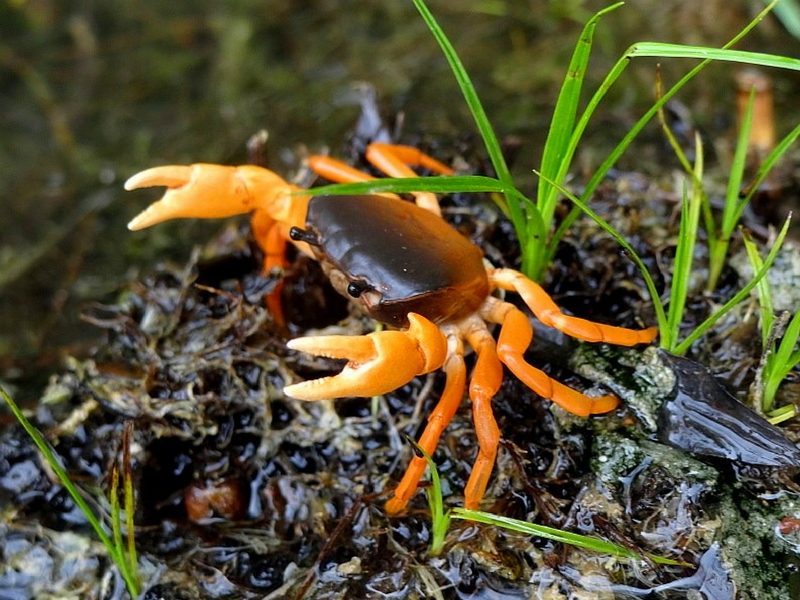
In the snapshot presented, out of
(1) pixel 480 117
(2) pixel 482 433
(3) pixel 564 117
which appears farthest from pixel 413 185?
(2) pixel 482 433

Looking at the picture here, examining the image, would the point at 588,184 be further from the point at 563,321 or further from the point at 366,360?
the point at 366,360

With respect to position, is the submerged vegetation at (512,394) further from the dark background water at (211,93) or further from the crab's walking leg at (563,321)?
the dark background water at (211,93)

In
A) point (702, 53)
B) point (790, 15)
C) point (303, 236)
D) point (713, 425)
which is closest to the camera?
point (702, 53)

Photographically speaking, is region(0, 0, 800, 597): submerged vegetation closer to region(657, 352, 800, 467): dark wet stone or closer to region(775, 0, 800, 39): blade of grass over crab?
region(657, 352, 800, 467): dark wet stone

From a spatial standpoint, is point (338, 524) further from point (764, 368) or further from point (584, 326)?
point (764, 368)

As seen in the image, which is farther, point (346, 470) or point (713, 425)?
point (346, 470)

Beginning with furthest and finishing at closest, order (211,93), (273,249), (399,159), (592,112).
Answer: (211,93) < (399,159) < (273,249) < (592,112)

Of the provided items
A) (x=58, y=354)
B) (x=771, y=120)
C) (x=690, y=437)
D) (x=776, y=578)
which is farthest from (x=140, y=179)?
(x=771, y=120)

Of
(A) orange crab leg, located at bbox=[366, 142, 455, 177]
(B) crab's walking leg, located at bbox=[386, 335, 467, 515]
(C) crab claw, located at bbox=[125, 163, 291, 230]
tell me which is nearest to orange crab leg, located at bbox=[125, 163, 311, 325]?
(C) crab claw, located at bbox=[125, 163, 291, 230]
